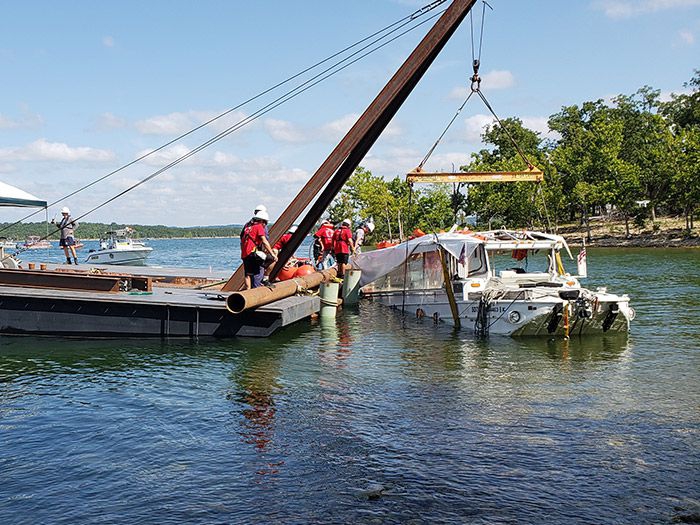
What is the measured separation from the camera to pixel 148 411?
1127 cm

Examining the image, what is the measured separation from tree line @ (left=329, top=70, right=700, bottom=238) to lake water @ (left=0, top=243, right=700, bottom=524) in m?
44.6

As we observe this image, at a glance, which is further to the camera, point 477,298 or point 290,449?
point 477,298

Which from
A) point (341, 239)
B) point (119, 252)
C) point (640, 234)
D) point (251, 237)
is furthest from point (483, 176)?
point (640, 234)

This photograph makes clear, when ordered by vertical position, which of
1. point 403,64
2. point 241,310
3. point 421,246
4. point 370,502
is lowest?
point 370,502

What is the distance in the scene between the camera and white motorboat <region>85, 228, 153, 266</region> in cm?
5322

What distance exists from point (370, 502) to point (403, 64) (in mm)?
11970

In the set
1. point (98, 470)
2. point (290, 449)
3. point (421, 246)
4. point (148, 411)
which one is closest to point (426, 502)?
point (290, 449)

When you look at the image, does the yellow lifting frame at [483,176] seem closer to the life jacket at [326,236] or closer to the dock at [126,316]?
the dock at [126,316]

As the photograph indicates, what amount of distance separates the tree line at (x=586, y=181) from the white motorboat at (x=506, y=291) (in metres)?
37.0

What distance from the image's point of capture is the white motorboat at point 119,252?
53219 mm

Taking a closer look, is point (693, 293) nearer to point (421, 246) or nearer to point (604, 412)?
point (421, 246)

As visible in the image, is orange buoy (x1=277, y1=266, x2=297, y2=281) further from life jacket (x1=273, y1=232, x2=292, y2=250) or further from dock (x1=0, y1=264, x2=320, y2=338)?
dock (x1=0, y1=264, x2=320, y2=338)

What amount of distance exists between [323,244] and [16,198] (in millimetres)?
11006

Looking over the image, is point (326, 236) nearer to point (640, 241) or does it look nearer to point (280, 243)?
point (280, 243)
